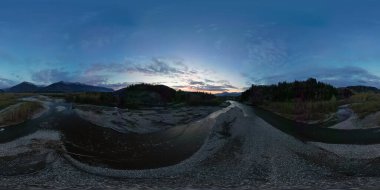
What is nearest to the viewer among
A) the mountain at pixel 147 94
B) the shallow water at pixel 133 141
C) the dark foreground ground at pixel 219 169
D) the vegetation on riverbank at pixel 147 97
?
the dark foreground ground at pixel 219 169

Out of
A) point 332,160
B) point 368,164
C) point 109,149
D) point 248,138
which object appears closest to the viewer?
point 368,164

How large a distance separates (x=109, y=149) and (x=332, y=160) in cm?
1915

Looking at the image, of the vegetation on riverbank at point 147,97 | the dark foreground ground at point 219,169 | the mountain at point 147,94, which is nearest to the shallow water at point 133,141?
the dark foreground ground at point 219,169

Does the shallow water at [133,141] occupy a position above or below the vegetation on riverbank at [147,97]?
below

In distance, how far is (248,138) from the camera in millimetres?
39469

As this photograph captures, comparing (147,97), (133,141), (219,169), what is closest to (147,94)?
(147,97)

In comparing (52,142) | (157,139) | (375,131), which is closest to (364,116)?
(375,131)

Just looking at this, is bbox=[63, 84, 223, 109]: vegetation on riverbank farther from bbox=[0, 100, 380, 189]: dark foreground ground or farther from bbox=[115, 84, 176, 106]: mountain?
bbox=[0, 100, 380, 189]: dark foreground ground

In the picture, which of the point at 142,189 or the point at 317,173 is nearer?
the point at 142,189

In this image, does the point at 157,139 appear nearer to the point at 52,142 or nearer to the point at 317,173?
the point at 52,142

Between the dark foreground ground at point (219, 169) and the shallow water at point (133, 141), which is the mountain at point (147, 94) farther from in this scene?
the dark foreground ground at point (219, 169)

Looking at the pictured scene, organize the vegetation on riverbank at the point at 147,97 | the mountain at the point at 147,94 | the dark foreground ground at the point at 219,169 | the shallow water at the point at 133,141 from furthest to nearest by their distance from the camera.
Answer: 1. the mountain at the point at 147,94
2. the vegetation on riverbank at the point at 147,97
3. the shallow water at the point at 133,141
4. the dark foreground ground at the point at 219,169

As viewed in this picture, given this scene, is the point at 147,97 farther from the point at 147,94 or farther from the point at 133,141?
the point at 133,141

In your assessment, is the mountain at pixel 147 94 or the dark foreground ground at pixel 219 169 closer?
the dark foreground ground at pixel 219 169
